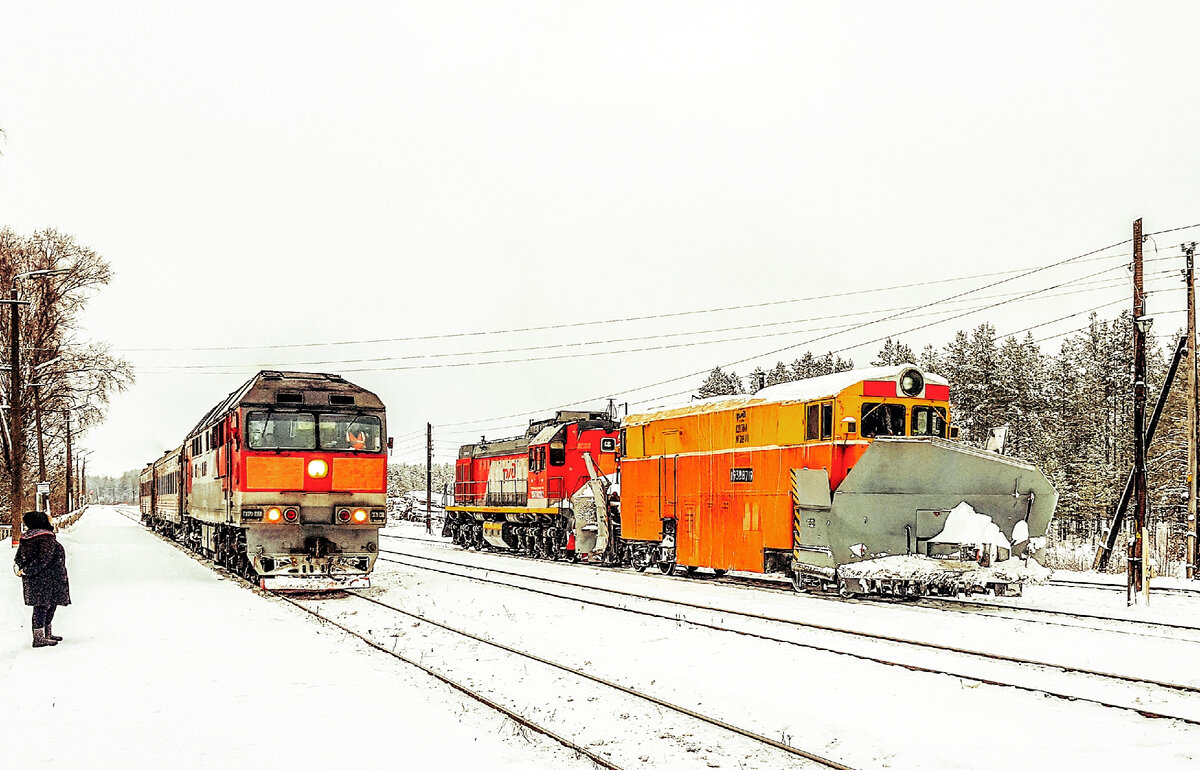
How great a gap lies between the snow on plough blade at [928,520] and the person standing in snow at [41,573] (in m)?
11.0

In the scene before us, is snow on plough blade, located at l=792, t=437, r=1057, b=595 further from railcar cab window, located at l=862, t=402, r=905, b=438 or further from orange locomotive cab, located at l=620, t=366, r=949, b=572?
railcar cab window, located at l=862, t=402, r=905, b=438

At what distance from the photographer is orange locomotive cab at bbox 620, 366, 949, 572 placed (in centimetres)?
1739

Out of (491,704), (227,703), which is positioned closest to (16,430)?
(227,703)

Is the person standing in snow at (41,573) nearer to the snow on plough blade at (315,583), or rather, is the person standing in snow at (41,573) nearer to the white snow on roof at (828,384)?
the snow on plough blade at (315,583)

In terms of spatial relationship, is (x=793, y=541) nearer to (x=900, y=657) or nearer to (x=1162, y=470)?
(x=900, y=657)

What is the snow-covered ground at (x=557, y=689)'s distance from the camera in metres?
7.54

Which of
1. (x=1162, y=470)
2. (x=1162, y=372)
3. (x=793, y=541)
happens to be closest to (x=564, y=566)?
(x=793, y=541)

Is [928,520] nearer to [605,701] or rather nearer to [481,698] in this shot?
[605,701]

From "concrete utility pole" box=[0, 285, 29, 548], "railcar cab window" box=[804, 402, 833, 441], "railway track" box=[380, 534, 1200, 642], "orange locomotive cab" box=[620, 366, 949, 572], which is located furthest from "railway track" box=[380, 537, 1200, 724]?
"concrete utility pole" box=[0, 285, 29, 548]

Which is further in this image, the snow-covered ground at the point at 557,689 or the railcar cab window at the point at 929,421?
the railcar cab window at the point at 929,421

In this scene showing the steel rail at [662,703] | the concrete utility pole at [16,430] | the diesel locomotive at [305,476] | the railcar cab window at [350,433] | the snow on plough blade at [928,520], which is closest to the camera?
the steel rail at [662,703]

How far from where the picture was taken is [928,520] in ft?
55.0

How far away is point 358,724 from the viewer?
8.31 metres

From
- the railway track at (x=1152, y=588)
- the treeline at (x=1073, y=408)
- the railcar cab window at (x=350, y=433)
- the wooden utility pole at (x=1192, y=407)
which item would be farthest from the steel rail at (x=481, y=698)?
the treeline at (x=1073, y=408)
